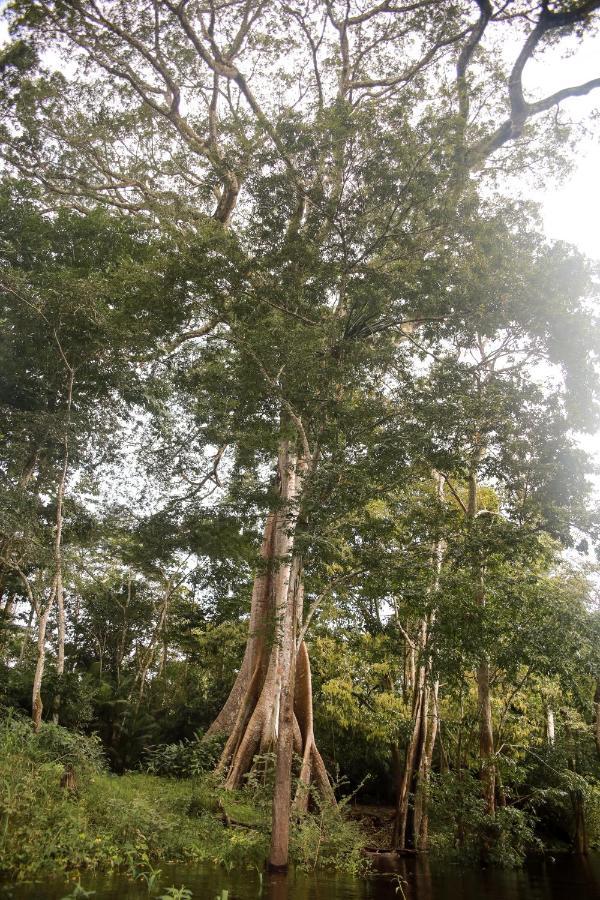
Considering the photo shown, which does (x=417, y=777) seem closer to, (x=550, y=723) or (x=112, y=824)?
(x=550, y=723)

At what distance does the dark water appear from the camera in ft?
15.5

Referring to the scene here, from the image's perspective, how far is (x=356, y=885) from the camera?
A: 647 centimetres

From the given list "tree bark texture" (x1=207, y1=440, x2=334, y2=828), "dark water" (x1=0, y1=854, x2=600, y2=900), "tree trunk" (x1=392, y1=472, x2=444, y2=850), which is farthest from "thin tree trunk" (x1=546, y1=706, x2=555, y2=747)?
"tree bark texture" (x1=207, y1=440, x2=334, y2=828)

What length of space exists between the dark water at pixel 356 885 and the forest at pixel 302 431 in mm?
318

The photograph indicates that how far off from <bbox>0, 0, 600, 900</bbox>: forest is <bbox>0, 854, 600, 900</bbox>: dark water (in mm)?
318

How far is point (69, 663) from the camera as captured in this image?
60.7ft

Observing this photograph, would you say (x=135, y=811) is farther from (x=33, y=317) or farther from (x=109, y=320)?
(x=33, y=317)

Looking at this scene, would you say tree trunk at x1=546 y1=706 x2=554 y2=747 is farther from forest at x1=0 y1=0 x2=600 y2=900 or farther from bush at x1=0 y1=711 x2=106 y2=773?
bush at x1=0 y1=711 x2=106 y2=773

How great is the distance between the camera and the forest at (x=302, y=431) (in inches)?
303

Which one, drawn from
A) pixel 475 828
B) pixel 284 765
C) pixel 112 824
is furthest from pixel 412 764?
pixel 112 824

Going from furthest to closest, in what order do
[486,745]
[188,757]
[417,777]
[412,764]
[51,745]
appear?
[412,764] < [417,777] < [188,757] < [486,745] < [51,745]

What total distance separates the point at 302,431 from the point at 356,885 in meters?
5.23

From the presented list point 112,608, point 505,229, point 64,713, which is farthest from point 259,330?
point 112,608

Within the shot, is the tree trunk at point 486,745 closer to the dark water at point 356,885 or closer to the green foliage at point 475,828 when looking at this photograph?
the green foliage at point 475,828
